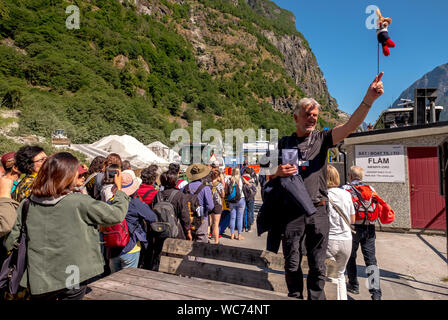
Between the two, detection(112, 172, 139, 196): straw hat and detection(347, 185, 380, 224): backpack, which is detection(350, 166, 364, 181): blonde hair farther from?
detection(112, 172, 139, 196): straw hat

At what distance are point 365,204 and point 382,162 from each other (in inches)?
226

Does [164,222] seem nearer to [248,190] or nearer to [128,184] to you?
[128,184]

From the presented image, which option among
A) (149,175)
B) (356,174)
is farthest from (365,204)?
(149,175)

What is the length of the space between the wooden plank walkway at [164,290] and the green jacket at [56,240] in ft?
1.20

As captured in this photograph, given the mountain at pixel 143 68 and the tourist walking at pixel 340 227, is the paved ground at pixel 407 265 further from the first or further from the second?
the mountain at pixel 143 68

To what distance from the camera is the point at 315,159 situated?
2285 millimetres

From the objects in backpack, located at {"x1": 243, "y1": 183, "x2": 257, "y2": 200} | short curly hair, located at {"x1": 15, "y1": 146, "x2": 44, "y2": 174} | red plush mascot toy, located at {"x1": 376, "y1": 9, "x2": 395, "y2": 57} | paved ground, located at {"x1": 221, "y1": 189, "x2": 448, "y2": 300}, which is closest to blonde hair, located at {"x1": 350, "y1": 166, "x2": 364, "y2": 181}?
paved ground, located at {"x1": 221, "y1": 189, "x2": 448, "y2": 300}

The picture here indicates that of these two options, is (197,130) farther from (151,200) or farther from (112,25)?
(151,200)

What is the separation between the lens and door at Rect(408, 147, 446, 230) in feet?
27.1

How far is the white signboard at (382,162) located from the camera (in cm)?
851

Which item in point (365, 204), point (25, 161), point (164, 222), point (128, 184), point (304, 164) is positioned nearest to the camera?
point (304, 164)

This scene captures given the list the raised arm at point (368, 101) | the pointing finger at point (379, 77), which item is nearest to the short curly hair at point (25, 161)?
the raised arm at point (368, 101)

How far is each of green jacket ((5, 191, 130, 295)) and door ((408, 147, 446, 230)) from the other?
9527 mm

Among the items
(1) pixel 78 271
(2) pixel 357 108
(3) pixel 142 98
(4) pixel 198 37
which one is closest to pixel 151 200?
(1) pixel 78 271
